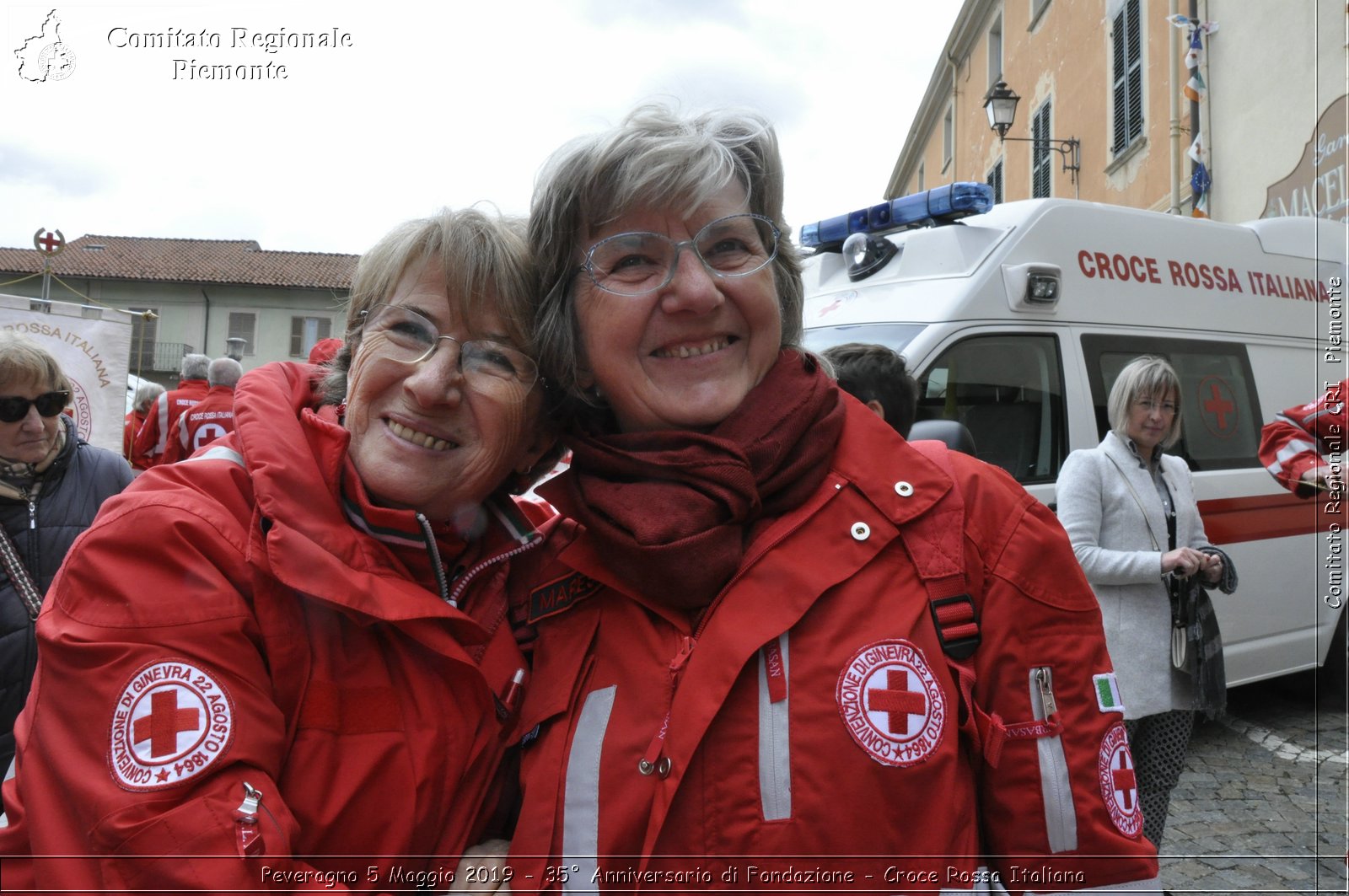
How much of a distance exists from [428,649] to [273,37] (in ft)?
3.75

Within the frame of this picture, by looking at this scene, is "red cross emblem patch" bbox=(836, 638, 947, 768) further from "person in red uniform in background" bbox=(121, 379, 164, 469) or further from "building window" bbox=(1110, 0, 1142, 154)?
"building window" bbox=(1110, 0, 1142, 154)

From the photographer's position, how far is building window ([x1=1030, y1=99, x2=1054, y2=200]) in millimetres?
10773

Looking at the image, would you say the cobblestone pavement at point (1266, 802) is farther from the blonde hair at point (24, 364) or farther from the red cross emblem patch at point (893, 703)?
the blonde hair at point (24, 364)

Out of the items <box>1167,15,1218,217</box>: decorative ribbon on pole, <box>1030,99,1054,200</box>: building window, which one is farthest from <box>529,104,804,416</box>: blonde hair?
<box>1030,99,1054,200</box>: building window

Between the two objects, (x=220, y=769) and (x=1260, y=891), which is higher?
(x=220, y=769)

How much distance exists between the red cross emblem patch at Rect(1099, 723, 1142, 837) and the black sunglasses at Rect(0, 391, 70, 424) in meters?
3.38

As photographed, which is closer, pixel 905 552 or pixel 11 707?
pixel 905 552

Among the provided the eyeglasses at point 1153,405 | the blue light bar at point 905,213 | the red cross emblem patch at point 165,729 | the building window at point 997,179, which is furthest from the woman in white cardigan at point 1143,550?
the building window at point 997,179

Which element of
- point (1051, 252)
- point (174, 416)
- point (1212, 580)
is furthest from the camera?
point (174, 416)

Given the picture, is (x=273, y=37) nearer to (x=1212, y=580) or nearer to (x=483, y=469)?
(x=483, y=469)

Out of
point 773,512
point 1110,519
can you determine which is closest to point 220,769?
point 773,512

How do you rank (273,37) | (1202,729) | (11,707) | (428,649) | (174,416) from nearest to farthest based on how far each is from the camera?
(428,649) < (273,37) < (11,707) < (1202,729) < (174,416)

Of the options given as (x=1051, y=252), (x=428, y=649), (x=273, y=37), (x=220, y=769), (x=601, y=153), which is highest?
(x=1051, y=252)

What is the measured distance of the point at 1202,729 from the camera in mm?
5441
